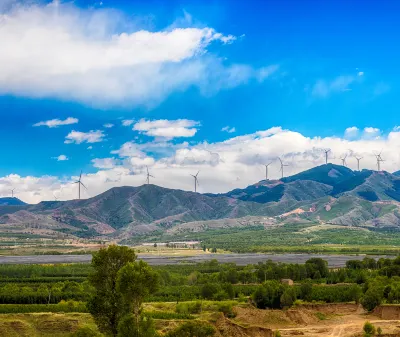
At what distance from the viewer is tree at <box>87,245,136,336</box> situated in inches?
2514

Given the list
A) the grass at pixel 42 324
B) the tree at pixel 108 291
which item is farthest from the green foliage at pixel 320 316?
Result: the tree at pixel 108 291

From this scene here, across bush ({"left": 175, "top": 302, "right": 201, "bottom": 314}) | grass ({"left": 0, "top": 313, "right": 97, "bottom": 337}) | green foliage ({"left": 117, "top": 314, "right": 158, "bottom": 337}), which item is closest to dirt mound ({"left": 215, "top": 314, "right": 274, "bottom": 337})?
bush ({"left": 175, "top": 302, "right": 201, "bottom": 314})

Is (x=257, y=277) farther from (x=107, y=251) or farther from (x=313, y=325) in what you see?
(x=107, y=251)

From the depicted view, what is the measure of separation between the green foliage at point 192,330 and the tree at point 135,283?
12.5 meters

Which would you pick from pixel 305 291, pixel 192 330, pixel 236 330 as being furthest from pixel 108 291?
pixel 305 291

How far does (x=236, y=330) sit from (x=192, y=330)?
18.5m

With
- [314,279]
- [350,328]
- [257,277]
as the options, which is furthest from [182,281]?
[350,328]

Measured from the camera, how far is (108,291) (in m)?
64.8

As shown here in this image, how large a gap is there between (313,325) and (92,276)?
61.7 meters

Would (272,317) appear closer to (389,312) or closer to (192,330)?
(389,312)

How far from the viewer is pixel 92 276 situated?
6575 centimetres

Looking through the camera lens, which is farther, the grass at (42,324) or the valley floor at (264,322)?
the valley floor at (264,322)

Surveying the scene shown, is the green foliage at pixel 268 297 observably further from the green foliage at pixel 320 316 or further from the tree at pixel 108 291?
the tree at pixel 108 291

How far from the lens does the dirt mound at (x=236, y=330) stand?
89.8 metres
